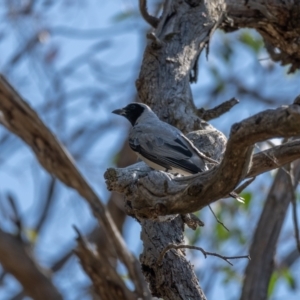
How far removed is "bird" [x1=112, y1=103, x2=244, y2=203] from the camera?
13.3 ft

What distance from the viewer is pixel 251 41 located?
9312mm

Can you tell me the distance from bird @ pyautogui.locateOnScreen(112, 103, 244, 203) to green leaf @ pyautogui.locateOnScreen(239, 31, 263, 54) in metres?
4.48

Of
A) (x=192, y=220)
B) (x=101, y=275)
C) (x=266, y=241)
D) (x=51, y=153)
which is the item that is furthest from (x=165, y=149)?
(x=266, y=241)

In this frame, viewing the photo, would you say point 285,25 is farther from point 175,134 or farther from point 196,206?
point 196,206

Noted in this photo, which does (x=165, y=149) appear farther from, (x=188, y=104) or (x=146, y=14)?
(x=146, y=14)

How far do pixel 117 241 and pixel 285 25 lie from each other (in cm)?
212

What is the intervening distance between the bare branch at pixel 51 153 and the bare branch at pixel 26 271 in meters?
1.32

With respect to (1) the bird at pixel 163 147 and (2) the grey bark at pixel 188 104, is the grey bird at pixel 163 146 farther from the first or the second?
(2) the grey bark at pixel 188 104

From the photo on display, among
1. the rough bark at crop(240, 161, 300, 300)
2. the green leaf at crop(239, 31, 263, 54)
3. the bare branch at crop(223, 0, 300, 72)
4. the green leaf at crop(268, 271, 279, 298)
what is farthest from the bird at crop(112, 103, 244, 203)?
the green leaf at crop(239, 31, 263, 54)

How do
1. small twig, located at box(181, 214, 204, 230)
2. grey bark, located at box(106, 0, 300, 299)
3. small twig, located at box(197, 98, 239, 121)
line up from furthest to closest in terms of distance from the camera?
small twig, located at box(197, 98, 239, 121) → small twig, located at box(181, 214, 204, 230) → grey bark, located at box(106, 0, 300, 299)

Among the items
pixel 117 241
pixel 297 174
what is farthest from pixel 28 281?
pixel 297 174

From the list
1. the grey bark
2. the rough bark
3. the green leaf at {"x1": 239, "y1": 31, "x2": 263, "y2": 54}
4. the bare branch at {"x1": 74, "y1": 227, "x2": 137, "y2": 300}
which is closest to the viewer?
the grey bark

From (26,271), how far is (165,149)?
125 inches

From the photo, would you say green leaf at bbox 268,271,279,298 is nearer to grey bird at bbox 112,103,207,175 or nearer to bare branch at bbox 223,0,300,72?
bare branch at bbox 223,0,300,72
